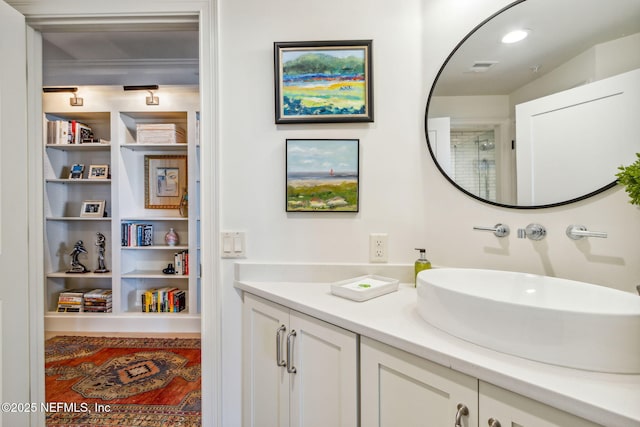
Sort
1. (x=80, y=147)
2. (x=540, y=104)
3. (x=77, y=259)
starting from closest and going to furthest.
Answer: (x=540, y=104)
(x=80, y=147)
(x=77, y=259)

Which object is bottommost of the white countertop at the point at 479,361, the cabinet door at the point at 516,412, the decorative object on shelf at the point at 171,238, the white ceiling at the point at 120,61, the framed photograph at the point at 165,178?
the cabinet door at the point at 516,412

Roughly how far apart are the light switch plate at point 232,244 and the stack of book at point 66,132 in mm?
2588

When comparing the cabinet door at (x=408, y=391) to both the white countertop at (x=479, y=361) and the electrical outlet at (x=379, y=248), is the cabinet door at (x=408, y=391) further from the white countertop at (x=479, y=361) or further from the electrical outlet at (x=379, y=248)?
the electrical outlet at (x=379, y=248)

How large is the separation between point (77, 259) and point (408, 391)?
3.49m

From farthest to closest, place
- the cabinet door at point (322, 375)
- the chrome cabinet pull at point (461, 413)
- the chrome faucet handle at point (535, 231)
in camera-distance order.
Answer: the chrome faucet handle at point (535, 231), the cabinet door at point (322, 375), the chrome cabinet pull at point (461, 413)

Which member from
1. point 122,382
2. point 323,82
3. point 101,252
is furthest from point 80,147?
point 323,82

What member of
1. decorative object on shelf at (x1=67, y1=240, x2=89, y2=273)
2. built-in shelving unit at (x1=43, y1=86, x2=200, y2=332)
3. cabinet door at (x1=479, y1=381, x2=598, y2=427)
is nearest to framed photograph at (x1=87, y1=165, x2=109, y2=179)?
built-in shelving unit at (x1=43, y1=86, x2=200, y2=332)

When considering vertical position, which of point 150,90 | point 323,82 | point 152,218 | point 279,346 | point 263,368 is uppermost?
point 150,90

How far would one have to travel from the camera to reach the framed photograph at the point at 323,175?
1344 millimetres

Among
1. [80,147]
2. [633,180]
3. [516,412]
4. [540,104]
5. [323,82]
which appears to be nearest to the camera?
[516,412]

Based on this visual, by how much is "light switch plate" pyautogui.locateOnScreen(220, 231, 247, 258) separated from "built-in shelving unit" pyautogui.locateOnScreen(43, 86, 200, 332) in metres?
1.62

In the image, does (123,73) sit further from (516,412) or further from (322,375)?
(516,412)

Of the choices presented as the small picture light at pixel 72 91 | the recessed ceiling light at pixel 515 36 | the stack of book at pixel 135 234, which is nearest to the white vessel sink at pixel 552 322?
the recessed ceiling light at pixel 515 36

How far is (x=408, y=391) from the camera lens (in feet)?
2.60
